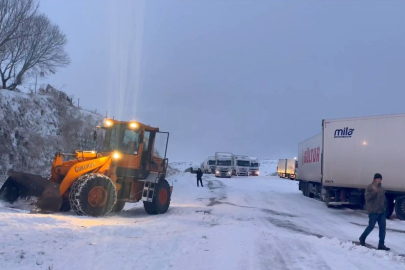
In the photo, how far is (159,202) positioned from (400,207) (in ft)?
32.9

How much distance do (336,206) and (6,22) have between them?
2199 cm

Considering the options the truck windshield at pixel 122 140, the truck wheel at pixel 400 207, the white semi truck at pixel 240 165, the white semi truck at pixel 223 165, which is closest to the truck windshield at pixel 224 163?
the white semi truck at pixel 223 165

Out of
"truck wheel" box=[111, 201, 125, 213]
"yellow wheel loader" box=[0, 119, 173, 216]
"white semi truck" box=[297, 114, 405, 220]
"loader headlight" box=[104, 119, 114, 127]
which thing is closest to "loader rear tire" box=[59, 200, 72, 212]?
"yellow wheel loader" box=[0, 119, 173, 216]

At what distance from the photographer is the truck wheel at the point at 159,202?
1534 cm

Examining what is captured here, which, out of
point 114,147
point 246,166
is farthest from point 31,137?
point 246,166

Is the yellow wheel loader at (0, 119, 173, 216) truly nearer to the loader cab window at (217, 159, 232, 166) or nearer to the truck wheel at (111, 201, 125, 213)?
the truck wheel at (111, 201, 125, 213)

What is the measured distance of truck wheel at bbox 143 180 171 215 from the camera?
15.3m

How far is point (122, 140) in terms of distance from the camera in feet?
49.5

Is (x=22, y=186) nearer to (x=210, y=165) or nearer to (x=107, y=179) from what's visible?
(x=107, y=179)

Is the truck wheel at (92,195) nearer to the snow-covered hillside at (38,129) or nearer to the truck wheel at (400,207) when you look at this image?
the truck wheel at (400,207)

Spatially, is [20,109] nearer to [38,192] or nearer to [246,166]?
[38,192]

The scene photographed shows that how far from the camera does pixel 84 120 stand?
3597 cm

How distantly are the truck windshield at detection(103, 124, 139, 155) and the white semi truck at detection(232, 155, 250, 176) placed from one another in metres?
47.2

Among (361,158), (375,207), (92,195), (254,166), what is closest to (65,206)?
(92,195)
